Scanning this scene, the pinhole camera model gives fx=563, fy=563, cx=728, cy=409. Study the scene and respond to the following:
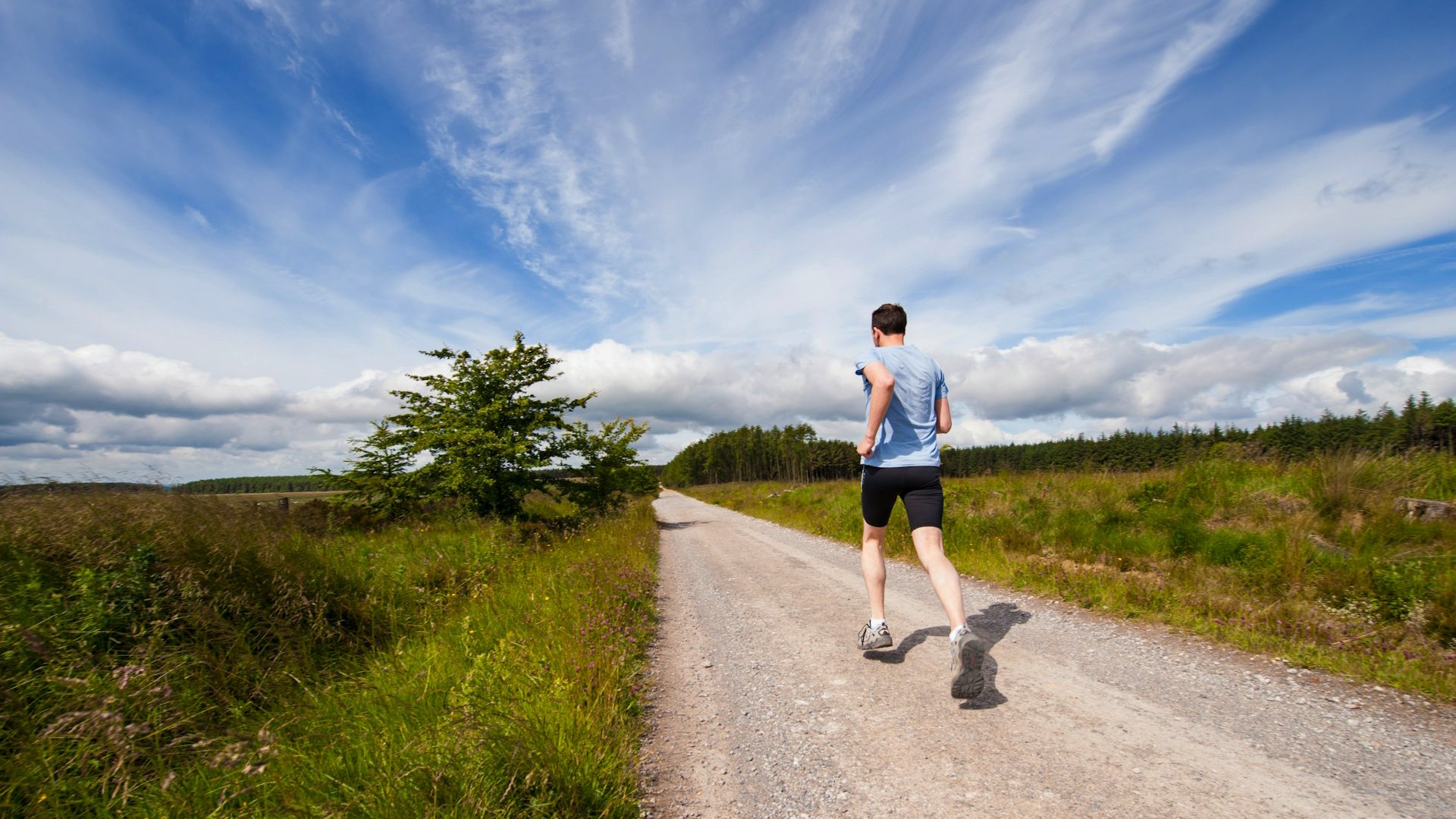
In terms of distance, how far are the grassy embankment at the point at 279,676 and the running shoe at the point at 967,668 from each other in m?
1.79

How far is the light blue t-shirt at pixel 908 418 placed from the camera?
3811 millimetres

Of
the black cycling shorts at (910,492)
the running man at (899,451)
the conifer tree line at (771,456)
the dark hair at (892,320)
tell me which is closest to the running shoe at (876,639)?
the running man at (899,451)

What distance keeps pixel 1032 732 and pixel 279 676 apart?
4.58 meters

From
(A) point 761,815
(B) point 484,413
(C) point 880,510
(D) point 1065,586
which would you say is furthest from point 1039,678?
(B) point 484,413

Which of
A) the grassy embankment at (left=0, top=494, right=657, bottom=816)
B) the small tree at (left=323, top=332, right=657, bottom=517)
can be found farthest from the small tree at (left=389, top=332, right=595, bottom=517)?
the grassy embankment at (left=0, top=494, right=657, bottom=816)

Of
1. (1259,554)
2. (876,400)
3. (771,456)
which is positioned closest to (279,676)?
(876,400)

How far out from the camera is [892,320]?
416cm

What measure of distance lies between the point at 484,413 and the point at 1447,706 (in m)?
14.0

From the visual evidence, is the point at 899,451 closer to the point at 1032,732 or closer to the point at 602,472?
the point at 1032,732

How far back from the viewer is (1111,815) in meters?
2.12

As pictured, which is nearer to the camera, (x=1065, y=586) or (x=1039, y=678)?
(x=1039, y=678)

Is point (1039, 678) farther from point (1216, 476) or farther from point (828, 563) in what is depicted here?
point (1216, 476)

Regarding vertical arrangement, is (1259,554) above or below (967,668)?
above

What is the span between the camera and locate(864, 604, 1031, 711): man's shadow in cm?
329
